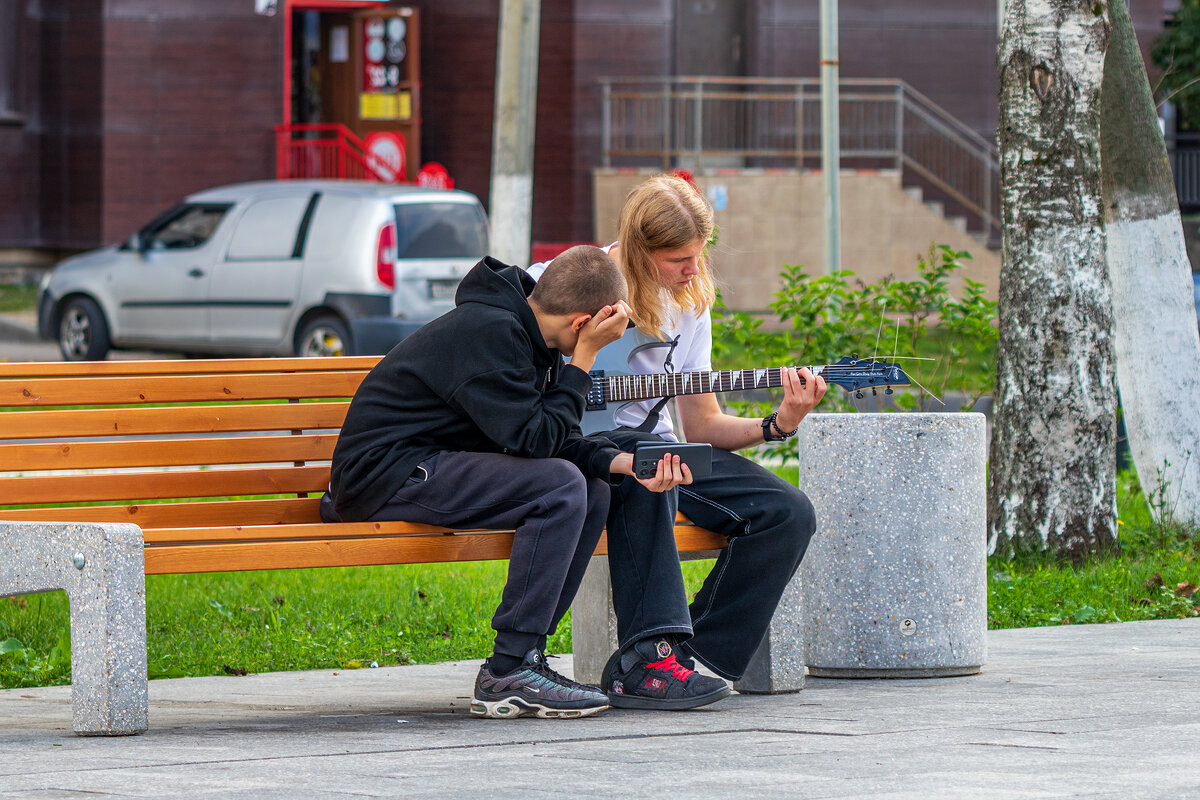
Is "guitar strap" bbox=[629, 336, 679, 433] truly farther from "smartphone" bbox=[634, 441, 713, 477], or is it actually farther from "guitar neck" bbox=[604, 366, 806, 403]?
"smartphone" bbox=[634, 441, 713, 477]

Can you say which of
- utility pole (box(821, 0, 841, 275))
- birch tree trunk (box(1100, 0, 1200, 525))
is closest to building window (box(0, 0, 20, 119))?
utility pole (box(821, 0, 841, 275))

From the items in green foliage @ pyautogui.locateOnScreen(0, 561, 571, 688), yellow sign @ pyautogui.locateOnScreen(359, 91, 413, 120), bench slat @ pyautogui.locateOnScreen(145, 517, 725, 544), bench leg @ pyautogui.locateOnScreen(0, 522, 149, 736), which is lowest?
green foliage @ pyautogui.locateOnScreen(0, 561, 571, 688)

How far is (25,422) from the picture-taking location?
512cm

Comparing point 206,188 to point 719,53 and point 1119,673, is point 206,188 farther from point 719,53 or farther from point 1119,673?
point 1119,673

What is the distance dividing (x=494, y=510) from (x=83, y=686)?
1.08 m

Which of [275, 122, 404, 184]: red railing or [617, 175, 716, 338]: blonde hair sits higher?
[275, 122, 404, 184]: red railing

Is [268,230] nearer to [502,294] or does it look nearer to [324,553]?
[502,294]

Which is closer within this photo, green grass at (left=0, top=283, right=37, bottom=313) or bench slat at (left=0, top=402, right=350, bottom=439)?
bench slat at (left=0, top=402, right=350, bottom=439)

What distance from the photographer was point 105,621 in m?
4.41

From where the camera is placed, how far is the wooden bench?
487cm

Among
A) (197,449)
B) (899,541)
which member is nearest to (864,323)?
(899,541)

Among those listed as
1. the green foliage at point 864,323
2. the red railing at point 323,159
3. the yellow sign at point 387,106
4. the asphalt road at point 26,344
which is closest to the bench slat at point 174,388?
the green foliage at point 864,323

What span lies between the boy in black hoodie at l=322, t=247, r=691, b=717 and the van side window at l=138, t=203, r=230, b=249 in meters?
13.6

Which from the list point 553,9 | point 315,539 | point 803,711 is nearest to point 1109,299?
point 803,711
